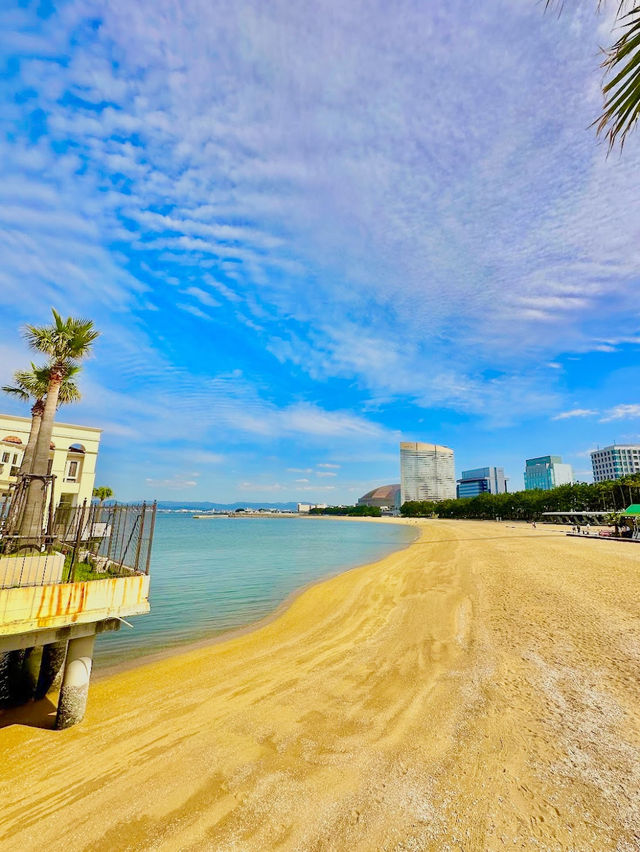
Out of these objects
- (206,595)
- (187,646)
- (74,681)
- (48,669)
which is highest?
(74,681)

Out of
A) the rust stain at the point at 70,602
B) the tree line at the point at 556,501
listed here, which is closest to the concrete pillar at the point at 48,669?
the rust stain at the point at 70,602

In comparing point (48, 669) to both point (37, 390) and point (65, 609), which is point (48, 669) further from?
point (37, 390)

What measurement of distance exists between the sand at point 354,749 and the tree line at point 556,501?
7891cm

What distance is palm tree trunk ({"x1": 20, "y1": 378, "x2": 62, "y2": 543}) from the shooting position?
11789 millimetres

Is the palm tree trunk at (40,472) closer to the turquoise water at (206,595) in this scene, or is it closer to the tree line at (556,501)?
the turquoise water at (206,595)


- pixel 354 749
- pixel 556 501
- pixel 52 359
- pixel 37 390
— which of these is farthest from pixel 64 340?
pixel 556 501

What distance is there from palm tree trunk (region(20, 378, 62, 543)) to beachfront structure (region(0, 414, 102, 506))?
83.4ft

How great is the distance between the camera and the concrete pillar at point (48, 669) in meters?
9.67

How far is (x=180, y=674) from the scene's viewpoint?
10711 mm

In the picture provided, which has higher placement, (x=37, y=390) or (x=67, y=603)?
(x=37, y=390)

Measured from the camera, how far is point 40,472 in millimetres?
12867

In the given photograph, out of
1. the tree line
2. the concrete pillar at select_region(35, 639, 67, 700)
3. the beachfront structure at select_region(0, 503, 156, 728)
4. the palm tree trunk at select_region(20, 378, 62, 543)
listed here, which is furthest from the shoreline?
the tree line

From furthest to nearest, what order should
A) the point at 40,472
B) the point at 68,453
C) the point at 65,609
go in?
the point at 68,453 → the point at 40,472 → the point at 65,609

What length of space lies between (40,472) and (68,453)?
28113 mm
